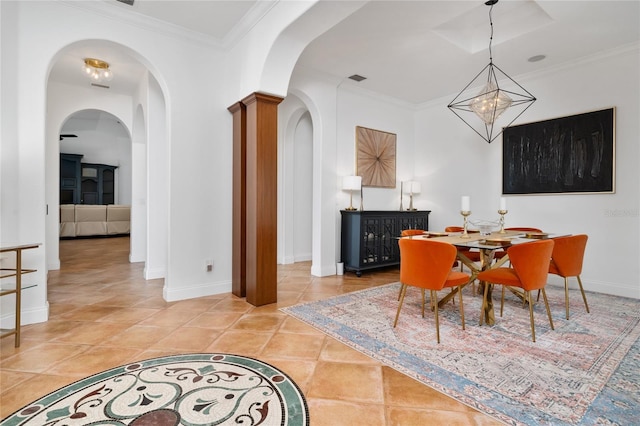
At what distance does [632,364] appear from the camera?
2139 millimetres

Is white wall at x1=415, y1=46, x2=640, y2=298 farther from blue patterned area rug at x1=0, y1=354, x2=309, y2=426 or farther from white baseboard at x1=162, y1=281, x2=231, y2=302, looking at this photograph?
blue patterned area rug at x1=0, y1=354, x2=309, y2=426

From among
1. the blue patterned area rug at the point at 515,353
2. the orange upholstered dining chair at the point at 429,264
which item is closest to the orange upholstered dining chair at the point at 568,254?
the blue patterned area rug at the point at 515,353

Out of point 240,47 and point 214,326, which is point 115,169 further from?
point 214,326

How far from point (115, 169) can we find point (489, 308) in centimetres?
1247

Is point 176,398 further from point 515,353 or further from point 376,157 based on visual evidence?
point 376,157

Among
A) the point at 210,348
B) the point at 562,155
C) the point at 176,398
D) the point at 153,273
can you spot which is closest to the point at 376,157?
the point at 562,155

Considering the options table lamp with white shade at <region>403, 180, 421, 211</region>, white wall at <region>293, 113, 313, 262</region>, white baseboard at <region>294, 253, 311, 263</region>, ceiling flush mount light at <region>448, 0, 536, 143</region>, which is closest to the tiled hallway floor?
white baseboard at <region>294, 253, 311, 263</region>

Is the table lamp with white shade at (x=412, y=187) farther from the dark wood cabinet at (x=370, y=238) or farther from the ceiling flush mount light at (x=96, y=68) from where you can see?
the ceiling flush mount light at (x=96, y=68)

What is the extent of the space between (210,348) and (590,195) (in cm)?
477

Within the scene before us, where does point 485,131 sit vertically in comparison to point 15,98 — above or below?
above

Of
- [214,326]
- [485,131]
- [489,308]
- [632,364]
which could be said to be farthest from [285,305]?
[485,131]

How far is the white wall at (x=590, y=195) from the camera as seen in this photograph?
3805 millimetres

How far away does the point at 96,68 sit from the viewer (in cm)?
448

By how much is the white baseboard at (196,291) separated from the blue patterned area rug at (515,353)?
39.9 inches
